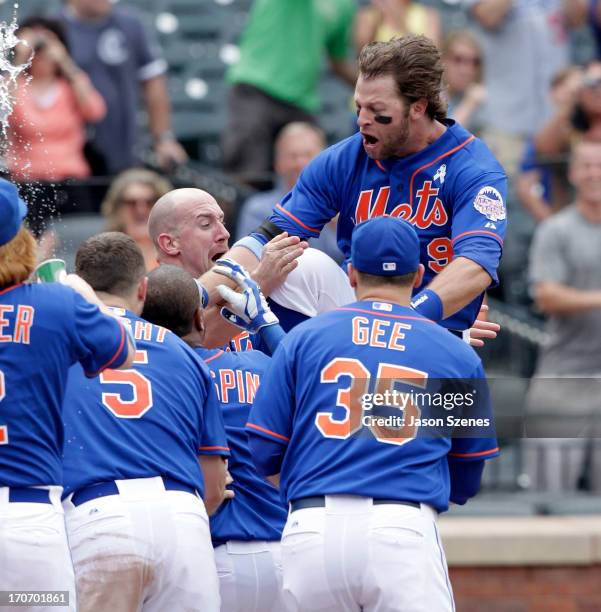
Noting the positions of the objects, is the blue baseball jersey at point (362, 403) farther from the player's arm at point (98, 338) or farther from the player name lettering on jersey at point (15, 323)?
the player name lettering on jersey at point (15, 323)

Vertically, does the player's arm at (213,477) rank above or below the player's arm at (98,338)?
below

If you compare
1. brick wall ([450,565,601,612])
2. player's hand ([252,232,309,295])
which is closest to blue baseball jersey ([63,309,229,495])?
player's hand ([252,232,309,295])

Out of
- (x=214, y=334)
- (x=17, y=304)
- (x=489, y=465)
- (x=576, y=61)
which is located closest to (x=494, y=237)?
(x=214, y=334)

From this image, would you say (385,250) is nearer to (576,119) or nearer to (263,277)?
(263,277)

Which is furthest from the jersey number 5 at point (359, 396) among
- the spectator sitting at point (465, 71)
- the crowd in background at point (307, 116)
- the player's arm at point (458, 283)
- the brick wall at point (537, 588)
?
the spectator sitting at point (465, 71)

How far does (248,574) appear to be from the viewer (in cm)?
517

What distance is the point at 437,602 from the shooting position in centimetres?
450

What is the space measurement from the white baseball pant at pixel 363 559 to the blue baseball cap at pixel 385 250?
29.6 inches

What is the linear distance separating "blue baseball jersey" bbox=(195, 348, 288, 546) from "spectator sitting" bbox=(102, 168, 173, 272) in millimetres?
3159

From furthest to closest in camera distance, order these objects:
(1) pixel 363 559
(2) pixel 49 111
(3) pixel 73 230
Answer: (2) pixel 49 111
(3) pixel 73 230
(1) pixel 363 559

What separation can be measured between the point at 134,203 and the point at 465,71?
10.2 feet

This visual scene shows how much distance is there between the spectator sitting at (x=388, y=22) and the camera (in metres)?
10.1

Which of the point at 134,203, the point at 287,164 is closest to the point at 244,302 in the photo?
the point at 134,203

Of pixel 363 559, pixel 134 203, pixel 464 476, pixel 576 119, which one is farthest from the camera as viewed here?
pixel 576 119
